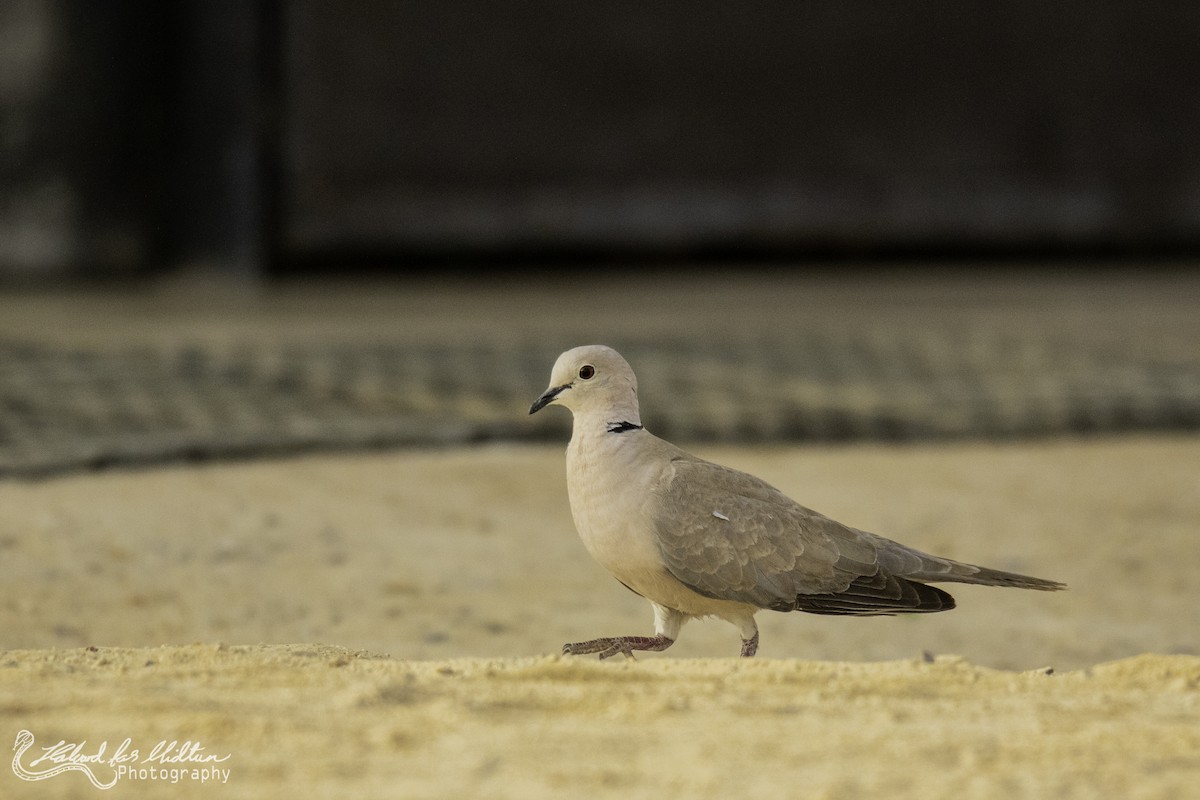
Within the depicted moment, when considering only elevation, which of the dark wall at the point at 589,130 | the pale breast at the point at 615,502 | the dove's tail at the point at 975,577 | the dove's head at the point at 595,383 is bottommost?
the dove's tail at the point at 975,577

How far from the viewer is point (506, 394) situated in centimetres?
539

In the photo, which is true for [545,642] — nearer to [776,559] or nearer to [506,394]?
[776,559]

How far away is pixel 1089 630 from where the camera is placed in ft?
10.9

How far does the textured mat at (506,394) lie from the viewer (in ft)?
15.2

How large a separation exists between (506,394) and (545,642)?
2.33 m

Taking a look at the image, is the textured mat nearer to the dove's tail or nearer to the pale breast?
the pale breast

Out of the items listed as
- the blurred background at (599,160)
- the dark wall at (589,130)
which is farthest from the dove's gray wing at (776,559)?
the dark wall at (589,130)

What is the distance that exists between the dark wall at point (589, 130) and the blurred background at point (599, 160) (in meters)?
0.01

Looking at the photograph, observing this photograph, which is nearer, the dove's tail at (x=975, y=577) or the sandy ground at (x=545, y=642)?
the sandy ground at (x=545, y=642)

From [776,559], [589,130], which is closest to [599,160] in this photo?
[589,130]

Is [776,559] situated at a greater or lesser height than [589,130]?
lesser

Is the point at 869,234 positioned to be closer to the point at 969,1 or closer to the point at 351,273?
the point at 969,1

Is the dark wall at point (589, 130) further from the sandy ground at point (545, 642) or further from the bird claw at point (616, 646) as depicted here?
the bird claw at point (616, 646)

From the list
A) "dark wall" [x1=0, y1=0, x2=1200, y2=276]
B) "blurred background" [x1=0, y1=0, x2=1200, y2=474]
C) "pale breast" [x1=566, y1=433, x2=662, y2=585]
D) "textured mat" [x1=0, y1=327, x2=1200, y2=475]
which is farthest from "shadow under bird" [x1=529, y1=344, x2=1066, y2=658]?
"dark wall" [x1=0, y1=0, x2=1200, y2=276]
